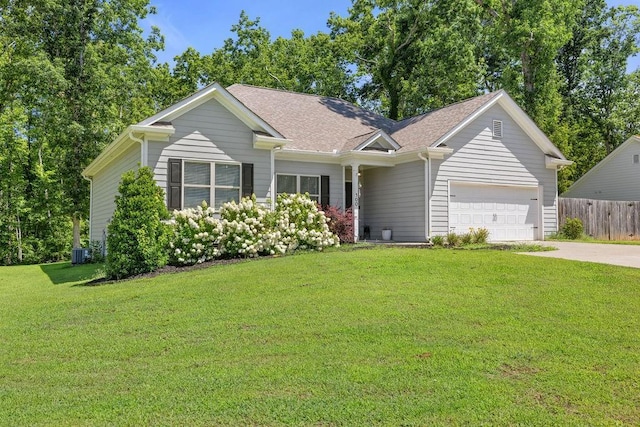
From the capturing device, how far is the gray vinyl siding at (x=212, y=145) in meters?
13.6

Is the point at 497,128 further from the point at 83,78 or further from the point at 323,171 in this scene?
the point at 83,78

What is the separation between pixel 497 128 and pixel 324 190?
22.3ft

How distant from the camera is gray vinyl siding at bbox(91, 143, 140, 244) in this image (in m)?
15.3

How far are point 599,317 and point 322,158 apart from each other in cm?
1147

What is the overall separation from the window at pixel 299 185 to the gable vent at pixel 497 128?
6725 mm

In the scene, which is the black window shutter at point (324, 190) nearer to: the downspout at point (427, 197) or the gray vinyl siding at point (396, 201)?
the gray vinyl siding at point (396, 201)

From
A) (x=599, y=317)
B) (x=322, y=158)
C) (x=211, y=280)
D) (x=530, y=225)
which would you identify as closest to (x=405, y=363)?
(x=599, y=317)

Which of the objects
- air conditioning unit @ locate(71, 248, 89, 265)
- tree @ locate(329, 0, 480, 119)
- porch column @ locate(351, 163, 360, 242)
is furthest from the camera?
tree @ locate(329, 0, 480, 119)

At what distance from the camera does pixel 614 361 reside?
4855mm

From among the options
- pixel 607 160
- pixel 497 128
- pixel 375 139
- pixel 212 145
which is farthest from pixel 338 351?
pixel 607 160

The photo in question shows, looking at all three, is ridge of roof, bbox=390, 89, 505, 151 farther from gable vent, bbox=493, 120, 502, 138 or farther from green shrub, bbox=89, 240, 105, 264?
green shrub, bbox=89, 240, 105, 264

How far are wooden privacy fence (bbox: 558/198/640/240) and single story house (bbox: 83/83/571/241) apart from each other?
5.28ft

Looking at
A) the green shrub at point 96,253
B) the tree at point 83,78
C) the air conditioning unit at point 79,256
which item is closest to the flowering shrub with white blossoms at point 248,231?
the green shrub at point 96,253

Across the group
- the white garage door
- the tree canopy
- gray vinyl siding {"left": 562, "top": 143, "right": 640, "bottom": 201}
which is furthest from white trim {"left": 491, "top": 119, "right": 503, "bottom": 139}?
gray vinyl siding {"left": 562, "top": 143, "right": 640, "bottom": 201}
